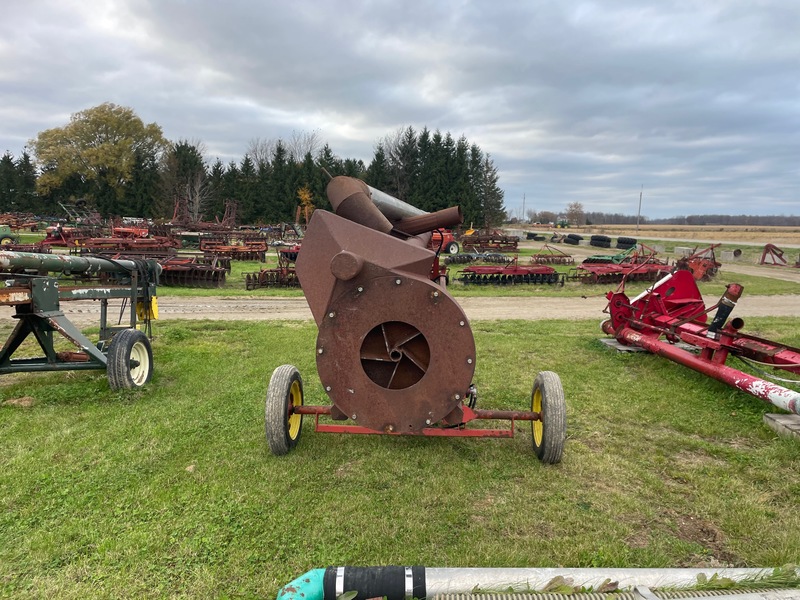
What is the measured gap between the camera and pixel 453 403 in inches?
140

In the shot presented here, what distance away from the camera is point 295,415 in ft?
15.8

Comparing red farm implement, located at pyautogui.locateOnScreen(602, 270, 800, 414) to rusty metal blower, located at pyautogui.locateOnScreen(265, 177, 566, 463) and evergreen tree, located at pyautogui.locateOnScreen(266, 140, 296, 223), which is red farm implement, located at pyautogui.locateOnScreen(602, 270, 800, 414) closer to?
rusty metal blower, located at pyautogui.locateOnScreen(265, 177, 566, 463)

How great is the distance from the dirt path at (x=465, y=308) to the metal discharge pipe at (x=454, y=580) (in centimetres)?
1046

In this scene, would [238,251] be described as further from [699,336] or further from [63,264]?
[699,336]

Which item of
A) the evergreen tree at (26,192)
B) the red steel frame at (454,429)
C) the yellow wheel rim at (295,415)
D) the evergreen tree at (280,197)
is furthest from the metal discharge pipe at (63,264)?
the evergreen tree at (26,192)

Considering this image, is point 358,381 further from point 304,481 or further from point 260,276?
point 260,276

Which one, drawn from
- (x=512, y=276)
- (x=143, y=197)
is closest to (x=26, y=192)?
(x=143, y=197)

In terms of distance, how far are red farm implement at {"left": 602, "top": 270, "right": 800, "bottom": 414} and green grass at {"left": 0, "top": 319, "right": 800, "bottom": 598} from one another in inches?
19.2

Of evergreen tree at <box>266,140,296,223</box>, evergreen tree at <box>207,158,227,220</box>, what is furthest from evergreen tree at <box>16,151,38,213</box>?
evergreen tree at <box>266,140,296,223</box>

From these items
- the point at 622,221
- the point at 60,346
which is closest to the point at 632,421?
the point at 60,346

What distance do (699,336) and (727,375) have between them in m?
1.21

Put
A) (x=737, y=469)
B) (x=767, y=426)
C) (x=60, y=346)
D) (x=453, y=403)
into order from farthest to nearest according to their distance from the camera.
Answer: (x=60, y=346) < (x=767, y=426) < (x=737, y=469) < (x=453, y=403)

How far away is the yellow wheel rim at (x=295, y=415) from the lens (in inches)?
183

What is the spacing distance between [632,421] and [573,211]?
126 m
